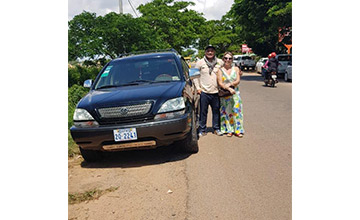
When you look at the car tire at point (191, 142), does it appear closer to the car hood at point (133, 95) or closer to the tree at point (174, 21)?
the car hood at point (133, 95)

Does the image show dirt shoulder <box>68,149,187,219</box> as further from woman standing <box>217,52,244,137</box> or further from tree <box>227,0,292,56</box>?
→ tree <box>227,0,292,56</box>

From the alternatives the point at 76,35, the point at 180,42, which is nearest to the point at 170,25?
the point at 180,42

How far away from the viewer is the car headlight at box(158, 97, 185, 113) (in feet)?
16.0

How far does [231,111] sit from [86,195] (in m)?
3.49

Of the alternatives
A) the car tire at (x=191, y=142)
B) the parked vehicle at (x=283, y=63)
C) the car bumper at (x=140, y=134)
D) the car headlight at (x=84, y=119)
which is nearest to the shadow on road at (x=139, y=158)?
the car tire at (x=191, y=142)

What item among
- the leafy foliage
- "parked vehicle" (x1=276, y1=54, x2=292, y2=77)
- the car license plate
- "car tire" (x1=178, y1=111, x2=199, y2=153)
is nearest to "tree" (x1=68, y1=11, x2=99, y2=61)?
the leafy foliage

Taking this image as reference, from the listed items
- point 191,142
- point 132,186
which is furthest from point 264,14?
point 132,186

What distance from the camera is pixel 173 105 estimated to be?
4930 millimetres

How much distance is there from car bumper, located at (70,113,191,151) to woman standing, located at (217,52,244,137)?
5.91ft

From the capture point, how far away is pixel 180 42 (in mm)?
39219

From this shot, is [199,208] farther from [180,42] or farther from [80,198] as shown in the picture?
[180,42]

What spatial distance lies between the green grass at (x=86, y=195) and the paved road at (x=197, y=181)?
81 mm

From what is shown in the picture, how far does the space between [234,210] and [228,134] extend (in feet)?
11.2

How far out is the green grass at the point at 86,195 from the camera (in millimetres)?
4016
